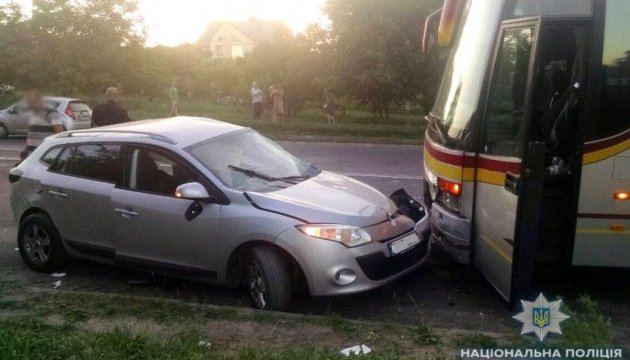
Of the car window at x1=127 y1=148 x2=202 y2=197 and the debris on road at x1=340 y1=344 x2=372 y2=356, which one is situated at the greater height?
the car window at x1=127 y1=148 x2=202 y2=197

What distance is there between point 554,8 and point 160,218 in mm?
3757

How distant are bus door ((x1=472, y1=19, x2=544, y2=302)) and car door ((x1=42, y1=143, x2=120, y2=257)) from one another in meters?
3.37

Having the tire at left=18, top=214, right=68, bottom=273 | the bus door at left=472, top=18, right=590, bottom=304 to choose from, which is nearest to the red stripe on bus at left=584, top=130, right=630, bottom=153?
the bus door at left=472, top=18, right=590, bottom=304

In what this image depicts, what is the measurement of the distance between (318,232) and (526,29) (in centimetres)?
232

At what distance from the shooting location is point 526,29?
5113 mm

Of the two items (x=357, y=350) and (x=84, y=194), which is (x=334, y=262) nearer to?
(x=357, y=350)

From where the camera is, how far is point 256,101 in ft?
82.0

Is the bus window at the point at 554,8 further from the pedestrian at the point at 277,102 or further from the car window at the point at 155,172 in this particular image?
the pedestrian at the point at 277,102

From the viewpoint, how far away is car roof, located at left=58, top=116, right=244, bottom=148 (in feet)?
19.7

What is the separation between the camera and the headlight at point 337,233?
16.7ft

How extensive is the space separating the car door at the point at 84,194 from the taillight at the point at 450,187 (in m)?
3.07

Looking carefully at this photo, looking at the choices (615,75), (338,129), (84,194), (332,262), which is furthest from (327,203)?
(338,129)

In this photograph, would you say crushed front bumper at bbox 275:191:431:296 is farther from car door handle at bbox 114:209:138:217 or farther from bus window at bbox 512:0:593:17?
bus window at bbox 512:0:593:17

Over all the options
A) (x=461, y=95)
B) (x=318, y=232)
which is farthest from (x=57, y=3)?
(x=461, y=95)
